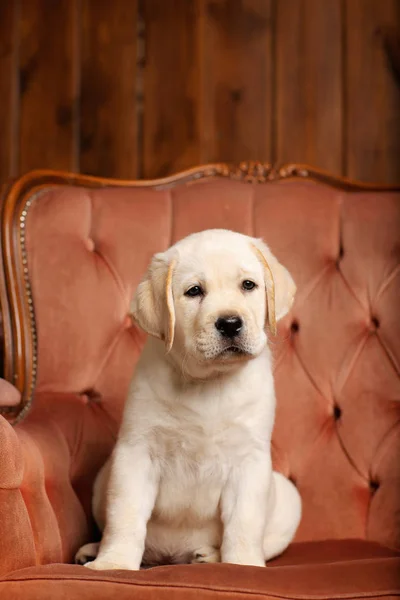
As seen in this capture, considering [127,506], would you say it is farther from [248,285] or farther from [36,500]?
[248,285]

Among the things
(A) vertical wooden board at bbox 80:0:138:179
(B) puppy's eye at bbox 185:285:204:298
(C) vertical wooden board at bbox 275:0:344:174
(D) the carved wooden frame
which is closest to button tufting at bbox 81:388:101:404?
(D) the carved wooden frame

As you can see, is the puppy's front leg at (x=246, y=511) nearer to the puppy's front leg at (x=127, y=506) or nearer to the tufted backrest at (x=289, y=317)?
the puppy's front leg at (x=127, y=506)

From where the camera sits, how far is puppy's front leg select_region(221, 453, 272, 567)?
1809 mm

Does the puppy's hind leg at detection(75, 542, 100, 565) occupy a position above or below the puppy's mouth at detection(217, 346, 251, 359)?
below

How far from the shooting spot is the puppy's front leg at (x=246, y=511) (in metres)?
1.81

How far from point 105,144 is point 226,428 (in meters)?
1.68

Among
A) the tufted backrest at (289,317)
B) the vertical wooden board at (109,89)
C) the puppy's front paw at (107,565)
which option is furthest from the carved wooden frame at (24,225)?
the vertical wooden board at (109,89)

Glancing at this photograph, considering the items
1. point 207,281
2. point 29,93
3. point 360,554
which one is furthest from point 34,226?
point 360,554

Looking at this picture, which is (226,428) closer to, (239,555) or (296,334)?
(239,555)

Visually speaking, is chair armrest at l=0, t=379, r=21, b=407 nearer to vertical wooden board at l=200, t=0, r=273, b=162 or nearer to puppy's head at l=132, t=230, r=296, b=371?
puppy's head at l=132, t=230, r=296, b=371

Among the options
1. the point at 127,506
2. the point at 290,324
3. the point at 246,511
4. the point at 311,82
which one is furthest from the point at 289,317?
the point at 311,82

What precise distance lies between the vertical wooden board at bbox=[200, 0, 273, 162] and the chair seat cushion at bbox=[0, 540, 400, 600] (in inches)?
78.2

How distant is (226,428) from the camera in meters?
1.91

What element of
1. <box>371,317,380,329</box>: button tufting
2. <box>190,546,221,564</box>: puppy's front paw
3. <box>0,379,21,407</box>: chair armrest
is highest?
<box>371,317,380,329</box>: button tufting
